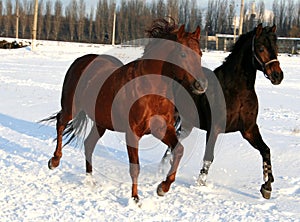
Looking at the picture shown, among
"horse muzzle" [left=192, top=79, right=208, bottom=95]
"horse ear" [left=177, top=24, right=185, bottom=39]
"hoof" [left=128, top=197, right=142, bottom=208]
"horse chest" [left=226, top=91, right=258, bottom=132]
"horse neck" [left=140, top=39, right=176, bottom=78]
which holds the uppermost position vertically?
"horse ear" [left=177, top=24, right=185, bottom=39]

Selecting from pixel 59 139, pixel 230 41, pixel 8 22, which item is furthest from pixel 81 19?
pixel 59 139

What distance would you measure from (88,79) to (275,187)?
8.02ft

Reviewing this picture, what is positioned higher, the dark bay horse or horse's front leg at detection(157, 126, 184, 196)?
the dark bay horse

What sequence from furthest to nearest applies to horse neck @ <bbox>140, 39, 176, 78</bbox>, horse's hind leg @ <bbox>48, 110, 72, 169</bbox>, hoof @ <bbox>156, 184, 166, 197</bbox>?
horse's hind leg @ <bbox>48, 110, 72, 169</bbox> → hoof @ <bbox>156, 184, 166, 197</bbox> → horse neck @ <bbox>140, 39, 176, 78</bbox>

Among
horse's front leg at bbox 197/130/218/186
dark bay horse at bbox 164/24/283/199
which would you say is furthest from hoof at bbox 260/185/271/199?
horse's front leg at bbox 197/130/218/186

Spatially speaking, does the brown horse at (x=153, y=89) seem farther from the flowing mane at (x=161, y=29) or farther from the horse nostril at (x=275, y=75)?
the horse nostril at (x=275, y=75)

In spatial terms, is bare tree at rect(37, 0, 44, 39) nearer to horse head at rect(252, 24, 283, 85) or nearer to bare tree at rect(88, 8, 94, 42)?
bare tree at rect(88, 8, 94, 42)

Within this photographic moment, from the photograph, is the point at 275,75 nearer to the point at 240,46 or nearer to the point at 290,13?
the point at 240,46

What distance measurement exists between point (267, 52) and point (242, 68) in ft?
1.33

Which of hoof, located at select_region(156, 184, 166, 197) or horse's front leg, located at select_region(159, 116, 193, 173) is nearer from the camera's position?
hoof, located at select_region(156, 184, 166, 197)

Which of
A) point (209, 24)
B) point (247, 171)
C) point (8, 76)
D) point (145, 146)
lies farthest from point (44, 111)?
point (209, 24)

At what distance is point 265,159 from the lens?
4.43m

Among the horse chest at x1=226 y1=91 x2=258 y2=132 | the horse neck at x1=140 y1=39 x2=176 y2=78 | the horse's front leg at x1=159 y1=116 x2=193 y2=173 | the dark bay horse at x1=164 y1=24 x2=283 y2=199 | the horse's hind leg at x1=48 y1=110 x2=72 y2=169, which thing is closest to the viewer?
the horse neck at x1=140 y1=39 x2=176 y2=78

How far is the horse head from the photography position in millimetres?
4193
